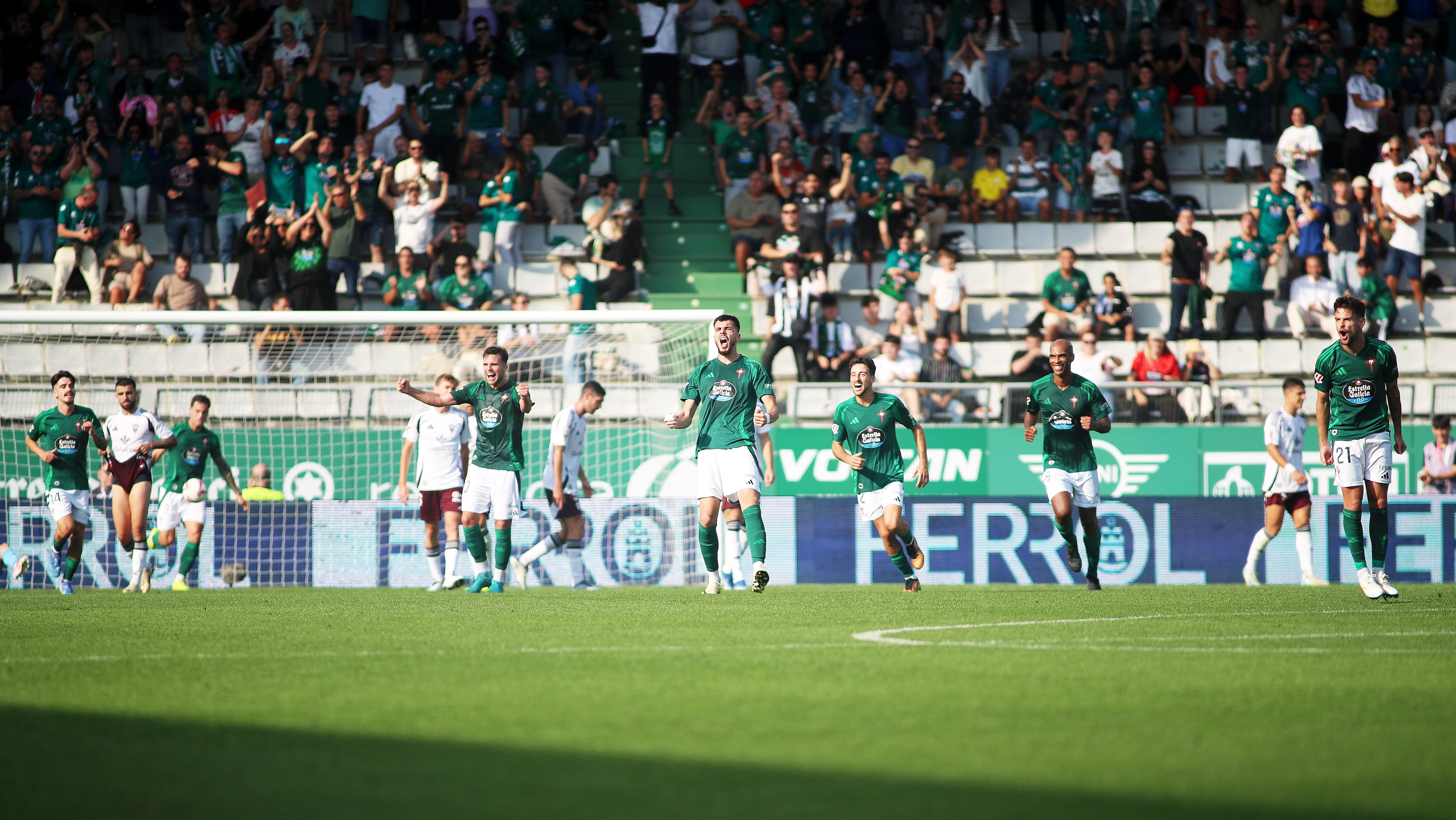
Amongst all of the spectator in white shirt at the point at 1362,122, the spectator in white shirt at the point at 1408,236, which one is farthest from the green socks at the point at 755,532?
the spectator in white shirt at the point at 1362,122

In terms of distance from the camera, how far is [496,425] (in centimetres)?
1427

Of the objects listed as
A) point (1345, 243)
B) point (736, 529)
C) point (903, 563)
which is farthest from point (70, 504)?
point (1345, 243)

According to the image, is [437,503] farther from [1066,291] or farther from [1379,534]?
[1066,291]

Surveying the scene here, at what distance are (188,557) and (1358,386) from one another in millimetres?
11227

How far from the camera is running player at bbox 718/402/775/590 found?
1321cm

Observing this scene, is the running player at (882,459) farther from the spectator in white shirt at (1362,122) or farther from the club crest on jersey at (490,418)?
the spectator in white shirt at (1362,122)

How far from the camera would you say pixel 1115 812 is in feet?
13.3

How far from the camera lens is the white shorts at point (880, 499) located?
13602mm

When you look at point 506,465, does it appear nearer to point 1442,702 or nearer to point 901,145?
point 1442,702

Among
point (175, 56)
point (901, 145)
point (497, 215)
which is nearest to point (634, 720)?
point (497, 215)

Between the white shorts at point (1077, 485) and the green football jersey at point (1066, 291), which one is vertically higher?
the green football jersey at point (1066, 291)

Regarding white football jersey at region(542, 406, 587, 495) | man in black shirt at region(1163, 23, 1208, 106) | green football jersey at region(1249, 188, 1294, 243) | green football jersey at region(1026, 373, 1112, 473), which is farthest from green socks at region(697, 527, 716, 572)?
man in black shirt at region(1163, 23, 1208, 106)

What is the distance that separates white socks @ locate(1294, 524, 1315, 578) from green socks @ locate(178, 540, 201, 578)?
11.3 metres

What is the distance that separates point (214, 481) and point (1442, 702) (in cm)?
1525
